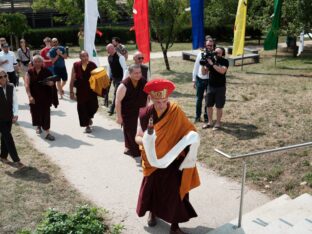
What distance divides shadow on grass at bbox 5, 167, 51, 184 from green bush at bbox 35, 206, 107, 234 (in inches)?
72.0

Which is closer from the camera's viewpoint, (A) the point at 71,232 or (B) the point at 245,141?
(A) the point at 71,232

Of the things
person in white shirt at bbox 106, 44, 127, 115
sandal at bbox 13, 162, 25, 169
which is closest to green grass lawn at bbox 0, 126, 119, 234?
sandal at bbox 13, 162, 25, 169

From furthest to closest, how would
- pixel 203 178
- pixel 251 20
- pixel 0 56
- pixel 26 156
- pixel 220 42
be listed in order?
pixel 220 42 < pixel 251 20 < pixel 0 56 < pixel 26 156 < pixel 203 178

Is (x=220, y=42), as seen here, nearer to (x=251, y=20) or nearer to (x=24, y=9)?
(x=251, y=20)

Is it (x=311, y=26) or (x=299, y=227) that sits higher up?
(x=311, y=26)

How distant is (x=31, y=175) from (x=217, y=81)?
12.7 ft

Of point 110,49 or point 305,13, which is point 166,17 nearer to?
point 305,13

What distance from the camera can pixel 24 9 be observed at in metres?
30.2

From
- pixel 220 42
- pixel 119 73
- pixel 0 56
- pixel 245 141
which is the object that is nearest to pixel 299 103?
pixel 245 141

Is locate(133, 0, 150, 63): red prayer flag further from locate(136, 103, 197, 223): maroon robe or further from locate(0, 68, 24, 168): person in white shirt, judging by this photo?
locate(136, 103, 197, 223): maroon robe

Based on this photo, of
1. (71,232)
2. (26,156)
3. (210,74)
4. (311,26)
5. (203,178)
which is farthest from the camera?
(311,26)

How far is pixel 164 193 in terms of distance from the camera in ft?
15.2

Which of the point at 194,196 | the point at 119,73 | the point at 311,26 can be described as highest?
the point at 311,26

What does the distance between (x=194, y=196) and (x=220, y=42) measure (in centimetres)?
2519
